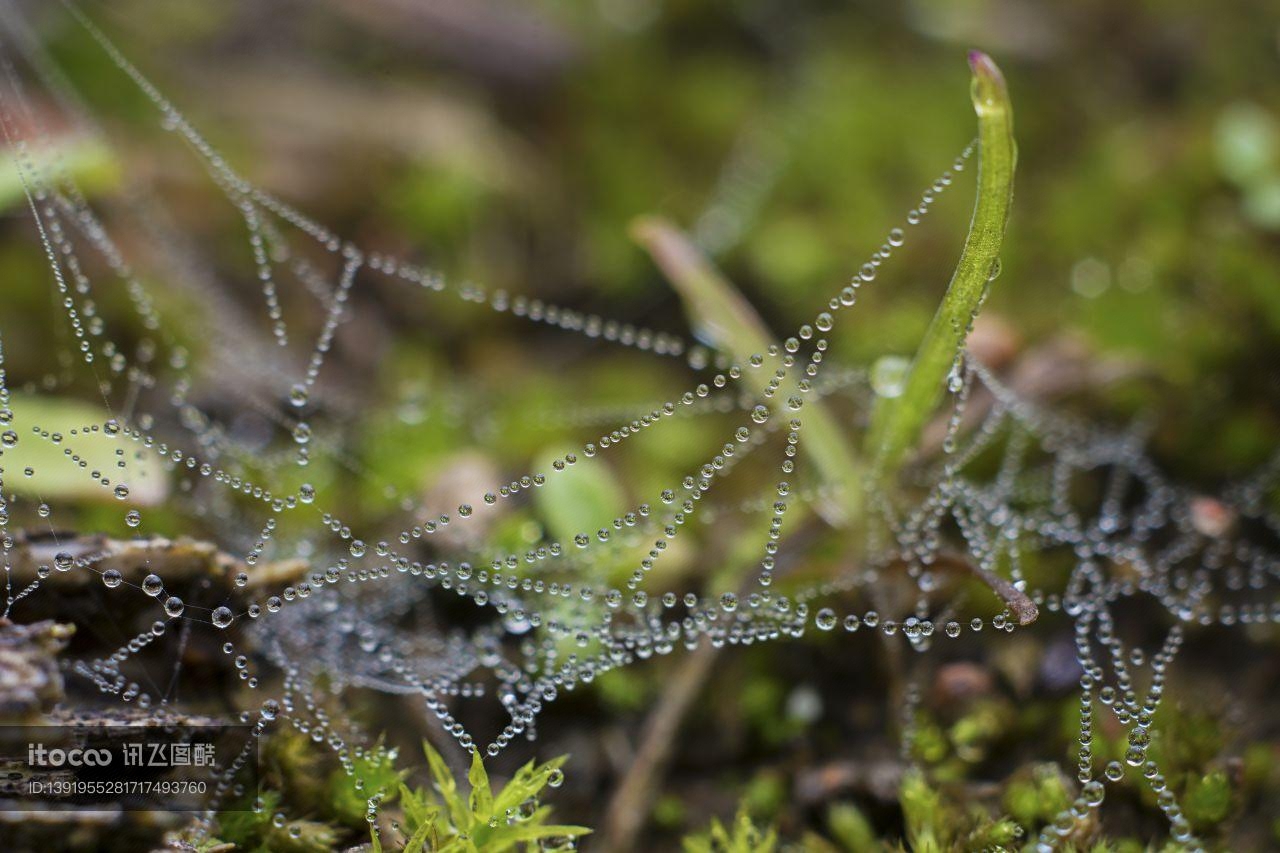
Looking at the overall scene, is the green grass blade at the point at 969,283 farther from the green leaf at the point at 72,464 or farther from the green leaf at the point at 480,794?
the green leaf at the point at 72,464

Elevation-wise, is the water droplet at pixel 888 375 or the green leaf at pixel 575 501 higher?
the water droplet at pixel 888 375

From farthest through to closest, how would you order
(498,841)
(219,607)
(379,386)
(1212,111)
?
(1212,111), (379,386), (219,607), (498,841)

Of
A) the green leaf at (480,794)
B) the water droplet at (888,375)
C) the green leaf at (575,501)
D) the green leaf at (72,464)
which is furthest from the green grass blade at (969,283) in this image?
the green leaf at (72,464)

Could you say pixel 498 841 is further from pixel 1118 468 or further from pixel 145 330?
pixel 145 330

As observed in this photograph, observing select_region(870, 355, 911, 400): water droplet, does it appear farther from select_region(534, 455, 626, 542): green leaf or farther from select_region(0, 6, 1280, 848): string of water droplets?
select_region(534, 455, 626, 542): green leaf

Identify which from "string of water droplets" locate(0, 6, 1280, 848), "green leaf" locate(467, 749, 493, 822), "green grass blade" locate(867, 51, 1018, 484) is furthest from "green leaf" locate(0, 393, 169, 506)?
"green grass blade" locate(867, 51, 1018, 484)

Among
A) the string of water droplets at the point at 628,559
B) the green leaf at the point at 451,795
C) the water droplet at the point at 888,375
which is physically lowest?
the green leaf at the point at 451,795

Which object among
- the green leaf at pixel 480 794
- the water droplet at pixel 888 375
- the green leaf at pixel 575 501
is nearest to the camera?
the green leaf at pixel 480 794

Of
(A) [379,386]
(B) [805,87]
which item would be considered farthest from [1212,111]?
(A) [379,386]

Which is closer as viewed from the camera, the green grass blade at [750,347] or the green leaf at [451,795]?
the green leaf at [451,795]
